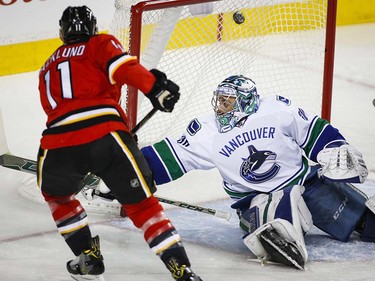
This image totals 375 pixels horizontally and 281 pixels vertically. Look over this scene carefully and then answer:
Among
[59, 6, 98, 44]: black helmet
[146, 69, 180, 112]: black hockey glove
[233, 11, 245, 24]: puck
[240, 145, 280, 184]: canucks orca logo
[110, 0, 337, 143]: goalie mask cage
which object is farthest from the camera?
[233, 11, 245, 24]: puck

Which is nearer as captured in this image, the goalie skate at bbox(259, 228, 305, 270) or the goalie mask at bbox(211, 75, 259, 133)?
the goalie skate at bbox(259, 228, 305, 270)

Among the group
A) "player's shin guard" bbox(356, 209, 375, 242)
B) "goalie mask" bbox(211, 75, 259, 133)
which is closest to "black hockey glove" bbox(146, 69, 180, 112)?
"goalie mask" bbox(211, 75, 259, 133)

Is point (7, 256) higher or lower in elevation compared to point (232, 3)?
lower

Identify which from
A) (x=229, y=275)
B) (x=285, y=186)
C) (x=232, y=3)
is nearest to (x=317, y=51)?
(x=232, y=3)

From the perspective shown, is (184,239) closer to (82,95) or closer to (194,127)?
(194,127)

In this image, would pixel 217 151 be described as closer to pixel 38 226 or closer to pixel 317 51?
pixel 38 226

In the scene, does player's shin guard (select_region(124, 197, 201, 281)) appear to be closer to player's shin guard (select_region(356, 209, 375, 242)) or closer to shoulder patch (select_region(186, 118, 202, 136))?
shoulder patch (select_region(186, 118, 202, 136))

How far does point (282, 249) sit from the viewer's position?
11.6ft

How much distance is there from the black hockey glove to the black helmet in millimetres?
318

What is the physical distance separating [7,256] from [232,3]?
1517 millimetres

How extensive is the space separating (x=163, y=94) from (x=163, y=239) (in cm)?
44

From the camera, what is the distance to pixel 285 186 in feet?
12.4

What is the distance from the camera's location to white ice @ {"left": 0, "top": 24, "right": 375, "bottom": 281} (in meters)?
3.59

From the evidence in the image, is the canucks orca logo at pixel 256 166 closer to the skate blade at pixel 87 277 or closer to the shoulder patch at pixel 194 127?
the shoulder patch at pixel 194 127
